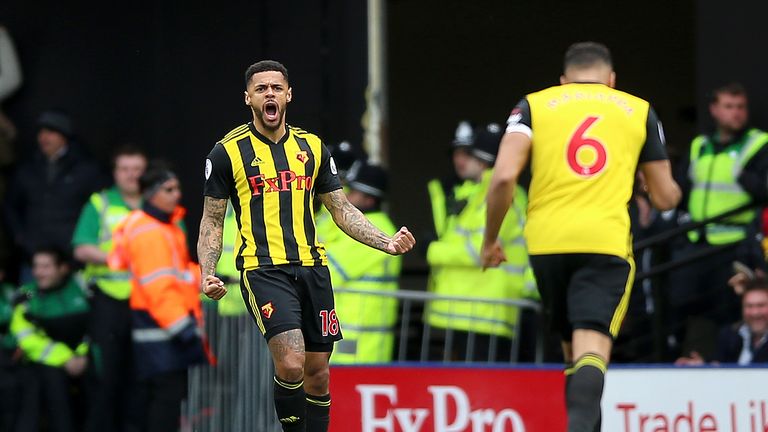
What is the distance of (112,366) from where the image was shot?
11.3m

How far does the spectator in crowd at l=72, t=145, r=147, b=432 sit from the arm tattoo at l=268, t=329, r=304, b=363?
12.0 ft

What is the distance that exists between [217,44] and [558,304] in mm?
6222

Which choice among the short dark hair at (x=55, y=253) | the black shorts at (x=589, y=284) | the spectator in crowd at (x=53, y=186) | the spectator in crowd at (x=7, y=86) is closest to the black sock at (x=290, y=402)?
the black shorts at (x=589, y=284)

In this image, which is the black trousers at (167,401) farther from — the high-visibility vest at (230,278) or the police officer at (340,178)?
the police officer at (340,178)

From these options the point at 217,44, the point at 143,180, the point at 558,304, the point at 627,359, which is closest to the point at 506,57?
the point at 217,44

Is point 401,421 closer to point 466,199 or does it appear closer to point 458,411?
point 458,411

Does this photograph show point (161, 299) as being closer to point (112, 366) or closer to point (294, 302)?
point (112, 366)

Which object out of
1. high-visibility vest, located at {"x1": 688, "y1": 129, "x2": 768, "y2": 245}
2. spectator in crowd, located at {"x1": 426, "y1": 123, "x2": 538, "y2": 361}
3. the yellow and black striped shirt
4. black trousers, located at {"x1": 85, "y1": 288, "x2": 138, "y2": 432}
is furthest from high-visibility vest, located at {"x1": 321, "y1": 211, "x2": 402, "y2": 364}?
the yellow and black striped shirt

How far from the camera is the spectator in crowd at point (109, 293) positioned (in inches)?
448

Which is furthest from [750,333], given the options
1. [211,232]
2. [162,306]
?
[211,232]

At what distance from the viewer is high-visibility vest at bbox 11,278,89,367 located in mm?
11906

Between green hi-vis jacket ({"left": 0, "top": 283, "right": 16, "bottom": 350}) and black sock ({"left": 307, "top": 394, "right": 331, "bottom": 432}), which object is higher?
green hi-vis jacket ({"left": 0, "top": 283, "right": 16, "bottom": 350})

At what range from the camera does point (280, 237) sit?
8.05 meters

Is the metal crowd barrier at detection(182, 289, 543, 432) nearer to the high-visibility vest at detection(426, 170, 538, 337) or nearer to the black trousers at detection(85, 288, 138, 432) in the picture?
the high-visibility vest at detection(426, 170, 538, 337)
